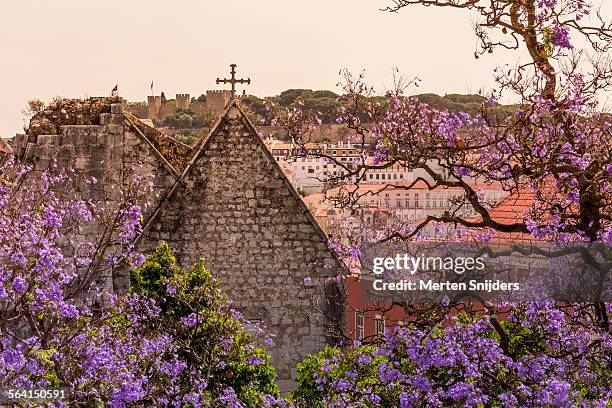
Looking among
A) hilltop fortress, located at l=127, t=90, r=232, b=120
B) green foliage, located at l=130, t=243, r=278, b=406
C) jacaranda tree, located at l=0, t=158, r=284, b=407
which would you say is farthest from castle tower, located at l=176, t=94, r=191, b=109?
green foliage, located at l=130, t=243, r=278, b=406

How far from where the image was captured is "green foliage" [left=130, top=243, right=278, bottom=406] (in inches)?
523

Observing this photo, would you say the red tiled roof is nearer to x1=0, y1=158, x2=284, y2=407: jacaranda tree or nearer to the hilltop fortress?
x1=0, y1=158, x2=284, y2=407: jacaranda tree

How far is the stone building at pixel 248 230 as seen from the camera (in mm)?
15758

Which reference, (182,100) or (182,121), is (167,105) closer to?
(182,100)

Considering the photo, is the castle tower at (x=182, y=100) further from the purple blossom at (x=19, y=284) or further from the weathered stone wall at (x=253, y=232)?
the purple blossom at (x=19, y=284)

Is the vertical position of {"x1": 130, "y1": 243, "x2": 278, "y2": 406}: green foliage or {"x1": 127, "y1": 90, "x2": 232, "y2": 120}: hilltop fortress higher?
{"x1": 127, "y1": 90, "x2": 232, "y2": 120}: hilltop fortress

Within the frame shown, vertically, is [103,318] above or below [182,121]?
below

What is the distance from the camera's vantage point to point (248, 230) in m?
15.8

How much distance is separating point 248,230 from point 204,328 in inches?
101

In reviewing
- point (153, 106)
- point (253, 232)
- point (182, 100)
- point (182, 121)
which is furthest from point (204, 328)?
point (182, 100)

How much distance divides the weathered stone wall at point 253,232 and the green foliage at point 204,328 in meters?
1.45

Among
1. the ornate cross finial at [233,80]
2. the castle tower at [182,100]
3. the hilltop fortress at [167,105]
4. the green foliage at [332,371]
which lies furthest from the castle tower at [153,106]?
the green foliage at [332,371]

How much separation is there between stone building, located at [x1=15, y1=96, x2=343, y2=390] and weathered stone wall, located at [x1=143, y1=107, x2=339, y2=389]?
0.05 ft

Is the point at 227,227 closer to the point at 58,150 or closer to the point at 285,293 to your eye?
the point at 285,293
